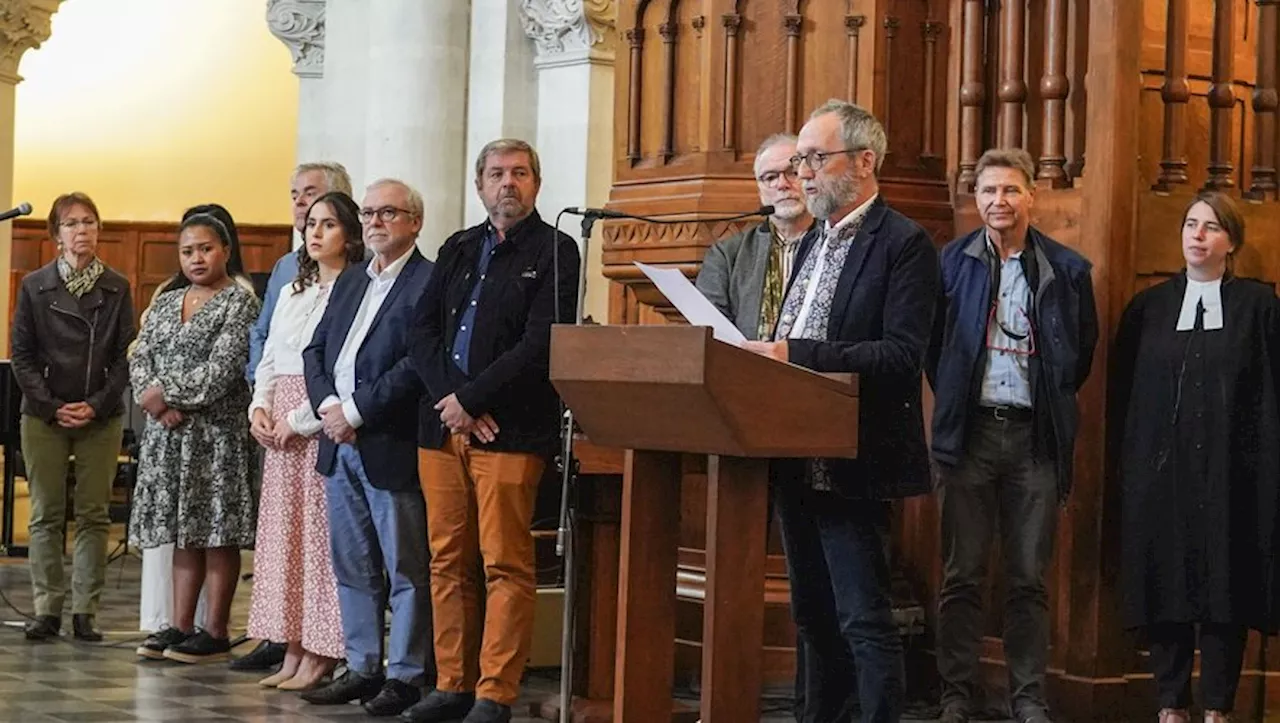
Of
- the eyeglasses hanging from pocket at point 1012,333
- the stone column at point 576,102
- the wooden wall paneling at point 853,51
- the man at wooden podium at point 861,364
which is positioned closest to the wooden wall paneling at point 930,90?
the wooden wall paneling at point 853,51

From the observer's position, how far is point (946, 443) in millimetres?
5977

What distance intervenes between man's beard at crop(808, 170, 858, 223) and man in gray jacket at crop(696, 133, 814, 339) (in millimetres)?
742

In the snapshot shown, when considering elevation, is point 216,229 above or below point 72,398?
above

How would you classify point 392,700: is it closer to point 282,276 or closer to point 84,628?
point 282,276

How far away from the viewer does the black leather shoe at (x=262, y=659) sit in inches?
283

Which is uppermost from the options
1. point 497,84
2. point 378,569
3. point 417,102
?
point 497,84

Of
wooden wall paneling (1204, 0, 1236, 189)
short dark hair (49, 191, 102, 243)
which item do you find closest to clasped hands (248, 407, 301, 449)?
short dark hair (49, 191, 102, 243)

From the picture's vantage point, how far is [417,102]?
35.8 ft

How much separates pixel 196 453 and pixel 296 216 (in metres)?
0.89

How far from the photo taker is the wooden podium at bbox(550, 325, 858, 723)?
425 cm

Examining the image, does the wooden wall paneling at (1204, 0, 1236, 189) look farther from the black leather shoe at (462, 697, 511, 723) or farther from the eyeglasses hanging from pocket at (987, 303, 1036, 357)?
the black leather shoe at (462, 697, 511, 723)

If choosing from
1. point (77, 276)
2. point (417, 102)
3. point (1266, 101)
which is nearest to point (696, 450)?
point (1266, 101)

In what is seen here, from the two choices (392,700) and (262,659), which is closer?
(392,700)

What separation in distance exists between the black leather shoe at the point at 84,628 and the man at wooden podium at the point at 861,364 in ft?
12.4
